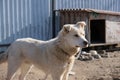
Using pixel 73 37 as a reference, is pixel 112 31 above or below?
below

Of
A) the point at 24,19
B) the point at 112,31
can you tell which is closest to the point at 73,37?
the point at 24,19

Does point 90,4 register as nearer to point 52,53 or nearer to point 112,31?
point 112,31

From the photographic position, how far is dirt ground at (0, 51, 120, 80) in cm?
762

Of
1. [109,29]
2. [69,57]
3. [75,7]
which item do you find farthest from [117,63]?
[69,57]

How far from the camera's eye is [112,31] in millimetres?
11617

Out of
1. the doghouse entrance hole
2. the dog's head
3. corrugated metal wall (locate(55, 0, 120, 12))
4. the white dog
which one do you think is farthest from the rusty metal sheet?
the dog's head

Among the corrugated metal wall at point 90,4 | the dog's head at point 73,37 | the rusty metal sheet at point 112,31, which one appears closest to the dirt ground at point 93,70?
the rusty metal sheet at point 112,31

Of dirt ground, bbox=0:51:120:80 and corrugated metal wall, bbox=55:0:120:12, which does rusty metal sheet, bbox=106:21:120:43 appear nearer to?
corrugated metal wall, bbox=55:0:120:12

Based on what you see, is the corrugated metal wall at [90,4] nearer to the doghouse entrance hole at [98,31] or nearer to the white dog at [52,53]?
the doghouse entrance hole at [98,31]

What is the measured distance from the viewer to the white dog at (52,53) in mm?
5421

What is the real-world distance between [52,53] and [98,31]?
7.26m

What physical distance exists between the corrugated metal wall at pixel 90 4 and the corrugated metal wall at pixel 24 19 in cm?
65

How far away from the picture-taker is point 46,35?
11.2 meters

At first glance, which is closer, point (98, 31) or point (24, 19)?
point (24, 19)
